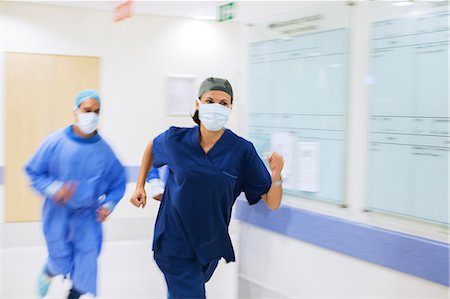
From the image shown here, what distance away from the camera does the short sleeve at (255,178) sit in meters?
2.47

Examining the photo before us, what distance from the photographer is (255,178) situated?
249 cm

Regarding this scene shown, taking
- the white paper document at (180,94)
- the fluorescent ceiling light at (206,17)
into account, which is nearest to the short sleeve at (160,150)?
the white paper document at (180,94)

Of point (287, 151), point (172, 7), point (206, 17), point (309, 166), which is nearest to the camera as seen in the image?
point (309, 166)

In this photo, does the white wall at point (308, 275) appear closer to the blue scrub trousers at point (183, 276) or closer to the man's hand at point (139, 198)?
the blue scrub trousers at point (183, 276)

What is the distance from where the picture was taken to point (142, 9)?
15.6 ft

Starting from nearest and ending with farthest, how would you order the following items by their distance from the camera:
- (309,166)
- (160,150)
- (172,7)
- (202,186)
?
(202,186), (160,150), (309,166), (172,7)

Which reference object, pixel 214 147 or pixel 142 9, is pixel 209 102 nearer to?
pixel 214 147

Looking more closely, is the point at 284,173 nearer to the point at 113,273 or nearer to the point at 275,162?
the point at 275,162

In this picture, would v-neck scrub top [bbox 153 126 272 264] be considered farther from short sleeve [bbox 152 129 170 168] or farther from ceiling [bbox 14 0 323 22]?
ceiling [bbox 14 0 323 22]

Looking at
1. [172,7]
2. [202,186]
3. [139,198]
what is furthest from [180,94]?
[202,186]

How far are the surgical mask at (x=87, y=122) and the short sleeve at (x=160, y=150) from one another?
819 millimetres

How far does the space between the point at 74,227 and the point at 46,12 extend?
97.4 inches

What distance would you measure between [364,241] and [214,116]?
938mm

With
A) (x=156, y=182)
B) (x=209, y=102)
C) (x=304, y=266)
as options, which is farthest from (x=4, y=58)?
(x=304, y=266)
